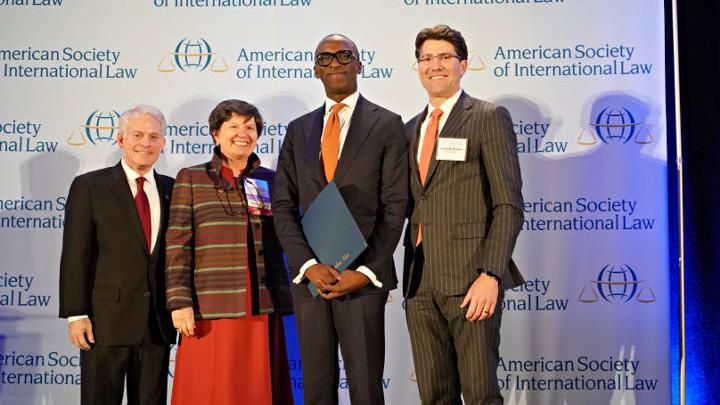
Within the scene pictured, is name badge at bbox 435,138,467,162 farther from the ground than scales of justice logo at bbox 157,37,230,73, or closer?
closer

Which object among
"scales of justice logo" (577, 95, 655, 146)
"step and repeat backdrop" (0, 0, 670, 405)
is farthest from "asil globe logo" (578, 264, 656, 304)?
"scales of justice logo" (577, 95, 655, 146)

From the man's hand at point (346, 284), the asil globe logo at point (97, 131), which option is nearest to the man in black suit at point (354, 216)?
the man's hand at point (346, 284)

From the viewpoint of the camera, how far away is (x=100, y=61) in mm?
4113

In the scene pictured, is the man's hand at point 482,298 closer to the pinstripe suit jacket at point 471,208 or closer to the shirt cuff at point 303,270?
the pinstripe suit jacket at point 471,208

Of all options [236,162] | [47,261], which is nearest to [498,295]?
[236,162]

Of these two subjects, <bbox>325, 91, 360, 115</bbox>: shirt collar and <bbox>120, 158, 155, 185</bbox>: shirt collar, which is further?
<bbox>120, 158, 155, 185</bbox>: shirt collar

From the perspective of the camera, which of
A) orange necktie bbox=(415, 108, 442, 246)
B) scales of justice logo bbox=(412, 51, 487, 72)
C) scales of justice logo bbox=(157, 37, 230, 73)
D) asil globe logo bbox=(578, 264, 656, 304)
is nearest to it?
orange necktie bbox=(415, 108, 442, 246)

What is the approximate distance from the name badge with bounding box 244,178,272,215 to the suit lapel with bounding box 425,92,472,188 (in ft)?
2.40

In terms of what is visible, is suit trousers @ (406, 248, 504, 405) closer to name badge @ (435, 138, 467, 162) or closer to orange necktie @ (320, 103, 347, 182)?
name badge @ (435, 138, 467, 162)

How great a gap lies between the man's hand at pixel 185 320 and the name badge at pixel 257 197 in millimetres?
470

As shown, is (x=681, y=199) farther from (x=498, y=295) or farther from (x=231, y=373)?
(x=231, y=373)

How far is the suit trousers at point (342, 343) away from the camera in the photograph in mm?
2650

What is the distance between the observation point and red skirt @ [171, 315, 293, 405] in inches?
114

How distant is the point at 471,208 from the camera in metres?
2.65
